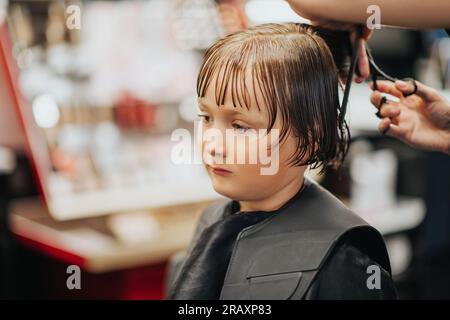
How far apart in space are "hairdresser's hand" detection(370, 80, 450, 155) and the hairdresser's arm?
15 cm

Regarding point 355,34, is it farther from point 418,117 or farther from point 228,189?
point 228,189

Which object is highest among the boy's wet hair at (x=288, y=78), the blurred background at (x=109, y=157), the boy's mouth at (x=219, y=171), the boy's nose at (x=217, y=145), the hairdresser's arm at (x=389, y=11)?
the hairdresser's arm at (x=389, y=11)

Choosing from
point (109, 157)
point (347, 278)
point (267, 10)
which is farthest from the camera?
point (267, 10)

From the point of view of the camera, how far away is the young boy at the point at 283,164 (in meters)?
1.04

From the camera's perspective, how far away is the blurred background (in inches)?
94.7

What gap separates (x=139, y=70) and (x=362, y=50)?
1770 mm

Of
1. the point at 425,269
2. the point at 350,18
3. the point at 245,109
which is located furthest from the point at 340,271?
the point at 425,269

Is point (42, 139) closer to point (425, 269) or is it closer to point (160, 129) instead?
point (160, 129)

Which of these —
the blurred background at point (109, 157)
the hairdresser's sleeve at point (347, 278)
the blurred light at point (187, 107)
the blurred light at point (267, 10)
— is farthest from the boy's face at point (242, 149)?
the blurred light at point (267, 10)

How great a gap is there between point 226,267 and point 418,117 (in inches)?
18.2

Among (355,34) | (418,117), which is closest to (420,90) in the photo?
(418,117)

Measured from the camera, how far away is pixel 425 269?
2.74m

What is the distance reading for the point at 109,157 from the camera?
2660 mm

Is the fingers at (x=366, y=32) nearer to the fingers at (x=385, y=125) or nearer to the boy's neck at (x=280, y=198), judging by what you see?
the fingers at (x=385, y=125)
